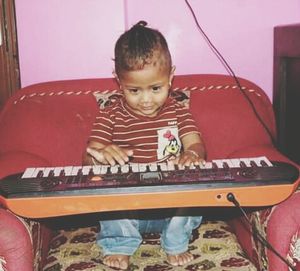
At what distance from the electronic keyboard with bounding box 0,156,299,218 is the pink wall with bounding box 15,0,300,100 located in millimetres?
828

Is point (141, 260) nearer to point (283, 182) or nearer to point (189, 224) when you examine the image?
point (189, 224)

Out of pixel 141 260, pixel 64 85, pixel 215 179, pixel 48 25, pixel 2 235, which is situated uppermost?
pixel 48 25

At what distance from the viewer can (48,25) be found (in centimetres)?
184

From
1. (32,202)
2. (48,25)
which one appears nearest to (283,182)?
(32,202)

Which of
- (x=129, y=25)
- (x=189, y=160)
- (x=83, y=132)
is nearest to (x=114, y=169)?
(x=189, y=160)

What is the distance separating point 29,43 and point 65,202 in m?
Result: 0.97

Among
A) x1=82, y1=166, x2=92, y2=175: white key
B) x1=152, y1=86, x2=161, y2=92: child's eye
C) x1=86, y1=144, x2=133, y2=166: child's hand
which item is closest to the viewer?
x1=82, y1=166, x2=92, y2=175: white key

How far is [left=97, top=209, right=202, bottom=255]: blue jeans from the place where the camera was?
130cm

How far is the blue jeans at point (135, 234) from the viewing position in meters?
1.30

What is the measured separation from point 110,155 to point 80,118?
32 centimetres

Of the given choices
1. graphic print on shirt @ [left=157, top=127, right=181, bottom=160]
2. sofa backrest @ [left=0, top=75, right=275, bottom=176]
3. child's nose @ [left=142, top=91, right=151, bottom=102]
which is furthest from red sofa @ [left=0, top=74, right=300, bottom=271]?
child's nose @ [left=142, top=91, right=151, bottom=102]

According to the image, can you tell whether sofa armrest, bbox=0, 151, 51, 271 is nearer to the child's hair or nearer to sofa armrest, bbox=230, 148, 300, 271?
the child's hair

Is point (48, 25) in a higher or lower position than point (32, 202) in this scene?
higher

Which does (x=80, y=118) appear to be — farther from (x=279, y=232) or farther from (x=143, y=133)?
(x=279, y=232)
